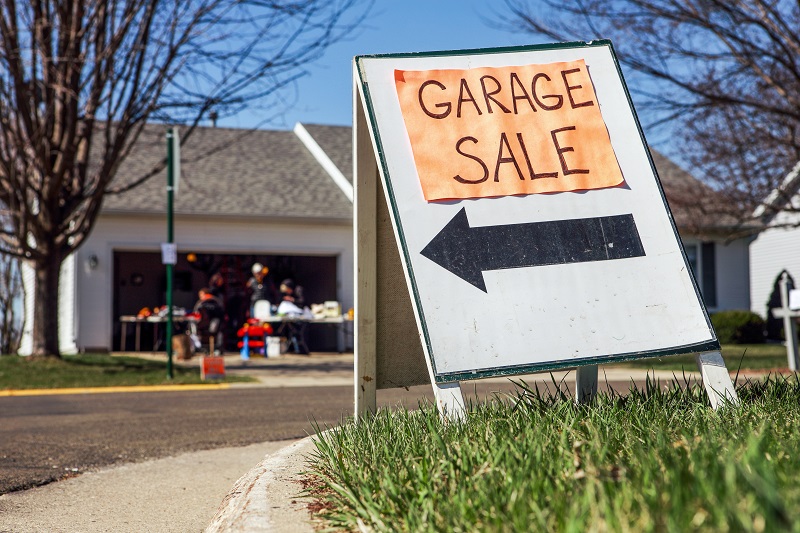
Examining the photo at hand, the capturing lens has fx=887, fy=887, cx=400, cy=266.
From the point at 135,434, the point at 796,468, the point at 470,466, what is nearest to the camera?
the point at 796,468

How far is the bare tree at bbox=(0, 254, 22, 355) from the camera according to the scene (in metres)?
27.8

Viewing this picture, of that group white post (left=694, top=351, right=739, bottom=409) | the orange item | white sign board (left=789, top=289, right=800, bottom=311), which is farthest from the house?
white post (left=694, top=351, right=739, bottom=409)

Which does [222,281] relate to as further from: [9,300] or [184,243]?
[9,300]

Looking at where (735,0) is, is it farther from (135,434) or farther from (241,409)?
(135,434)

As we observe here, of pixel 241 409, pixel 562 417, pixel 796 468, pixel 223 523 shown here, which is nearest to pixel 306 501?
pixel 223 523

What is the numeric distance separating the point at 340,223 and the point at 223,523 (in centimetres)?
1976

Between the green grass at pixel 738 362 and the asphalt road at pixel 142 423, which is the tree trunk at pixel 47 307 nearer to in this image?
the asphalt road at pixel 142 423

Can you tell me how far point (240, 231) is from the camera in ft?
74.7

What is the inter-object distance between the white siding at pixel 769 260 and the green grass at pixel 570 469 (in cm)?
2236

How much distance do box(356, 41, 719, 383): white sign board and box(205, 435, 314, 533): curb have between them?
832 millimetres

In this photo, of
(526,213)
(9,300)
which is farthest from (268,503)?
(9,300)

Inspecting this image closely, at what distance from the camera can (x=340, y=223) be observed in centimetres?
2322

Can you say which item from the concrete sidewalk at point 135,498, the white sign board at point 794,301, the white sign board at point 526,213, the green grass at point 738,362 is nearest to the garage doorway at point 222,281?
the green grass at point 738,362

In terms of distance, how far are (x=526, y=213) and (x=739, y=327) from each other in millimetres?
20792
